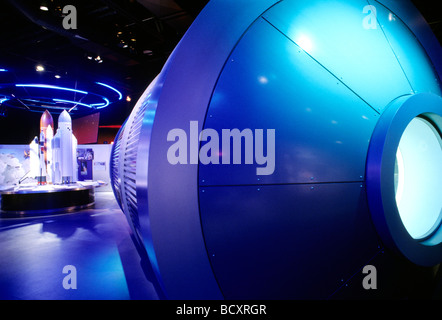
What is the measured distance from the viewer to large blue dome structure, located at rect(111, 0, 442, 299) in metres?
1.23

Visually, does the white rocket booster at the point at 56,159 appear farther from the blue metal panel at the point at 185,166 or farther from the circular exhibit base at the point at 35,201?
the blue metal panel at the point at 185,166

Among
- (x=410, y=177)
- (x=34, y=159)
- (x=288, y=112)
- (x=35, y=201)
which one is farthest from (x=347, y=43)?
(x=34, y=159)

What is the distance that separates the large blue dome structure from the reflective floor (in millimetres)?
1302

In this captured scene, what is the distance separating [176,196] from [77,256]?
2.76 m

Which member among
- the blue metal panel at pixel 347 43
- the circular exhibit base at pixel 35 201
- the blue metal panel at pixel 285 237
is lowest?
the circular exhibit base at pixel 35 201

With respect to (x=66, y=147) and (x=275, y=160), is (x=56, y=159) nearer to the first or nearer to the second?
(x=66, y=147)

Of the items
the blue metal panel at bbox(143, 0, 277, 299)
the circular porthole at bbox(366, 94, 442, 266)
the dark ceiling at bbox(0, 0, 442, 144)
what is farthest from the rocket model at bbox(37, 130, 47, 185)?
the circular porthole at bbox(366, 94, 442, 266)

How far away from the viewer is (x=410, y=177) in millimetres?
2176

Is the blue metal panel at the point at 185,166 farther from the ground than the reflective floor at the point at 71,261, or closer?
farther from the ground

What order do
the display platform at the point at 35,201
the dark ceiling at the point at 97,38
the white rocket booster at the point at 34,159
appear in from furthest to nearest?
the white rocket booster at the point at 34,159, the display platform at the point at 35,201, the dark ceiling at the point at 97,38

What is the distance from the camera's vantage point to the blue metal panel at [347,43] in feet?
4.97

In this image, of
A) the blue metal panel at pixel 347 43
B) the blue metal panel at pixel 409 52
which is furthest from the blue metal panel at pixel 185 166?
the blue metal panel at pixel 409 52

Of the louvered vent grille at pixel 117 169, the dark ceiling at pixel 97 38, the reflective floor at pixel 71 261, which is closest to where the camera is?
the reflective floor at pixel 71 261

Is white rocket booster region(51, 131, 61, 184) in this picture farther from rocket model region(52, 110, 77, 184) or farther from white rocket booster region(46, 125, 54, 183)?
white rocket booster region(46, 125, 54, 183)
